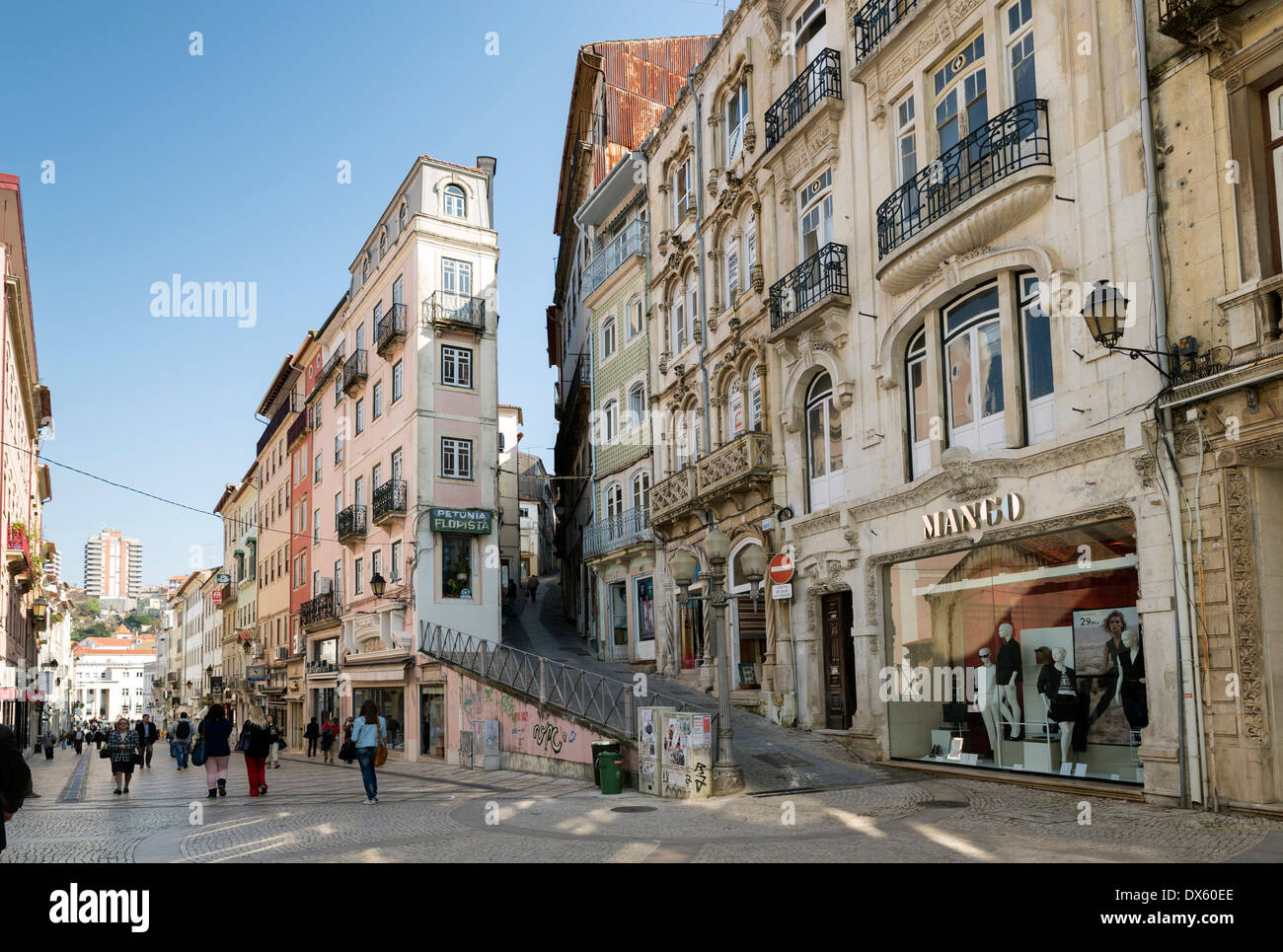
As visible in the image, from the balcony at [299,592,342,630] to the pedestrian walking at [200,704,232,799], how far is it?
19.6 metres

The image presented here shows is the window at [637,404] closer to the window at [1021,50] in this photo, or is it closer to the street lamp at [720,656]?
the street lamp at [720,656]

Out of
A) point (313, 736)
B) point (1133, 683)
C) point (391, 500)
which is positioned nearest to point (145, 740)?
point (313, 736)

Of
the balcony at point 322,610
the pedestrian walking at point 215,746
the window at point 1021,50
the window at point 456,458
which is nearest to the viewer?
the window at point 1021,50

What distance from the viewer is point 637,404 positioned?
31.6 meters

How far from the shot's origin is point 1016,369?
15.5m

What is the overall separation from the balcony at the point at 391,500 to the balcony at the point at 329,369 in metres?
9.83

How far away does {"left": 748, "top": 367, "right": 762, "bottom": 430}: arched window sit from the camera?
23.4 metres

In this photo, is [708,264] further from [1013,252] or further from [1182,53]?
[1182,53]

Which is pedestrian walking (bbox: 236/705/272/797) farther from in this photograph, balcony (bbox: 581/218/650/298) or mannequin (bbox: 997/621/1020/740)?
balcony (bbox: 581/218/650/298)

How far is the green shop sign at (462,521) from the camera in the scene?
31672mm

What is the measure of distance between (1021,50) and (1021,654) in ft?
28.5

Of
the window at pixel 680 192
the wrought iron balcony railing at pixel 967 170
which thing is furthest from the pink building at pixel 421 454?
the wrought iron balcony railing at pixel 967 170

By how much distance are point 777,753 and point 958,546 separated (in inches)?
181
